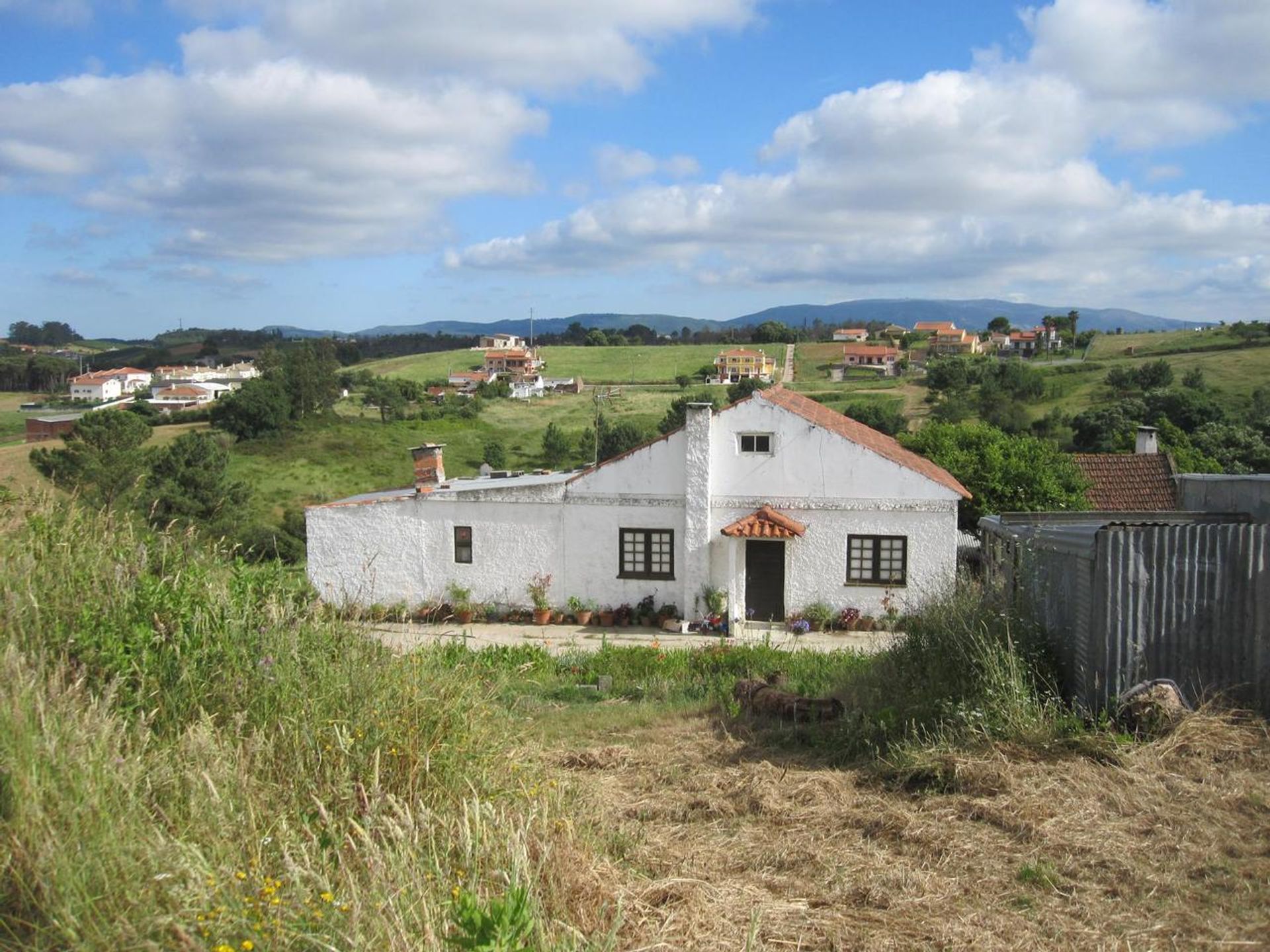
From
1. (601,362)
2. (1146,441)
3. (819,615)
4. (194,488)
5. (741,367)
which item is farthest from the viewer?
(601,362)

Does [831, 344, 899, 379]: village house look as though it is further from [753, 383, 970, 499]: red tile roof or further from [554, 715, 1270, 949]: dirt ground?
[554, 715, 1270, 949]: dirt ground

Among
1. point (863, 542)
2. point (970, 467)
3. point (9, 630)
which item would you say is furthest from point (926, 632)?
point (970, 467)

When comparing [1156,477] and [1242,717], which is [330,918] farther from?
[1156,477]

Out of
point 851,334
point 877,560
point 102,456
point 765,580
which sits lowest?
point 765,580

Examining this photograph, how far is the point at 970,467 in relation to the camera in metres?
24.6

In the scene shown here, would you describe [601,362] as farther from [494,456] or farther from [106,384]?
[494,456]

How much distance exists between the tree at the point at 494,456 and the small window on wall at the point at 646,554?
33.3m

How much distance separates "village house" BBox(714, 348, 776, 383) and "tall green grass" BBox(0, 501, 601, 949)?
84.5m

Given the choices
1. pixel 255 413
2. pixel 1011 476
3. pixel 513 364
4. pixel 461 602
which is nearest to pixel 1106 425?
pixel 1011 476

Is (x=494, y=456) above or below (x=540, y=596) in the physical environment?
above

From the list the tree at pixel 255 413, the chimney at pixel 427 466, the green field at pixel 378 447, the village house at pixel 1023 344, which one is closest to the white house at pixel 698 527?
the chimney at pixel 427 466

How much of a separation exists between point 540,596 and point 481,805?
1582cm

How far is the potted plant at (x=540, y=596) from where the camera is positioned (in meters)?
20.7

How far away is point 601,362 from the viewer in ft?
375
